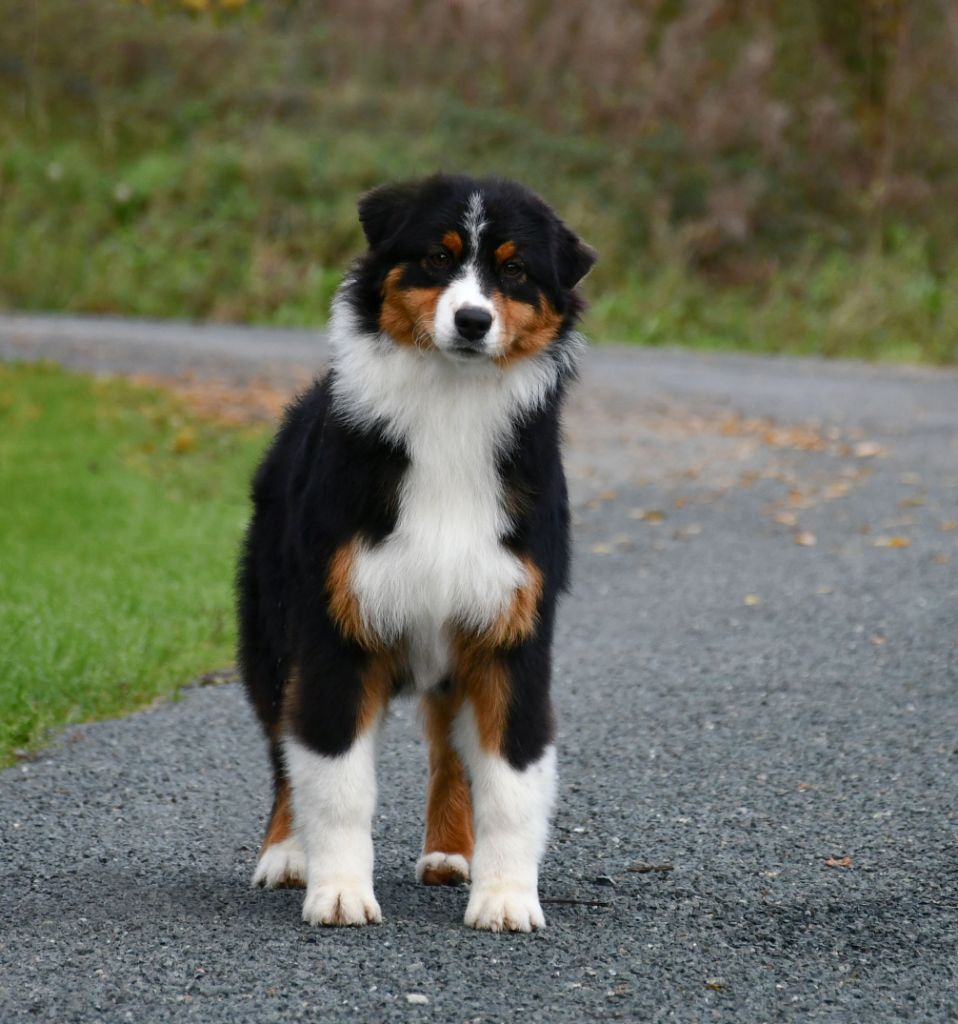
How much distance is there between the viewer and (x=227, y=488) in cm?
1158

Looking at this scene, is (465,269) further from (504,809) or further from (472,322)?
(504,809)

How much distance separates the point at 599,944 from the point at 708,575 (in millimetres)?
5446

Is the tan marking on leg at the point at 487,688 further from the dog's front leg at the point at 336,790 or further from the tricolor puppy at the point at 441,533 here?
the dog's front leg at the point at 336,790

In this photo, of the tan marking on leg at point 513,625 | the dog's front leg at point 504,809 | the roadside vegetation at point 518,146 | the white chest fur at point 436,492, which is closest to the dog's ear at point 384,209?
the white chest fur at point 436,492

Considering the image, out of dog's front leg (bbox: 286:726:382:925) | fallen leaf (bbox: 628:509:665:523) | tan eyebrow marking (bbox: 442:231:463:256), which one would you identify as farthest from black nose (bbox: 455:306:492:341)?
fallen leaf (bbox: 628:509:665:523)

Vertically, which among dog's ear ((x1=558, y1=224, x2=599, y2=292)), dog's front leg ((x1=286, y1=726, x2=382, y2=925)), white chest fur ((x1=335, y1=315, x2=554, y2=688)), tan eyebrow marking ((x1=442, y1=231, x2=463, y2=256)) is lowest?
dog's front leg ((x1=286, y1=726, x2=382, y2=925))

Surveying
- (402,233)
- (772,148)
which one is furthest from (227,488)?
(772,148)

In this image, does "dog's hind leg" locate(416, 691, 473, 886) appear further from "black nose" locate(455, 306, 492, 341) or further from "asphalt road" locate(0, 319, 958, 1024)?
"black nose" locate(455, 306, 492, 341)

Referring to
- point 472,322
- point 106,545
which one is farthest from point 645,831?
point 106,545

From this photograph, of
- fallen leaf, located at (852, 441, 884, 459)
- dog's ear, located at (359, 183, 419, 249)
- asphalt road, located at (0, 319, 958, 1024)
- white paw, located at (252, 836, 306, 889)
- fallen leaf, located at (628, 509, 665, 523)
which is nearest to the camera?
asphalt road, located at (0, 319, 958, 1024)

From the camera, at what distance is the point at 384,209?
4520 millimetres

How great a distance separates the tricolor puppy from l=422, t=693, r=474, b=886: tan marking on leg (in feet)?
0.74

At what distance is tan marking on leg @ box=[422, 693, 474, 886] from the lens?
479 cm

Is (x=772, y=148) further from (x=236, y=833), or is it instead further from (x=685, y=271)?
(x=236, y=833)
